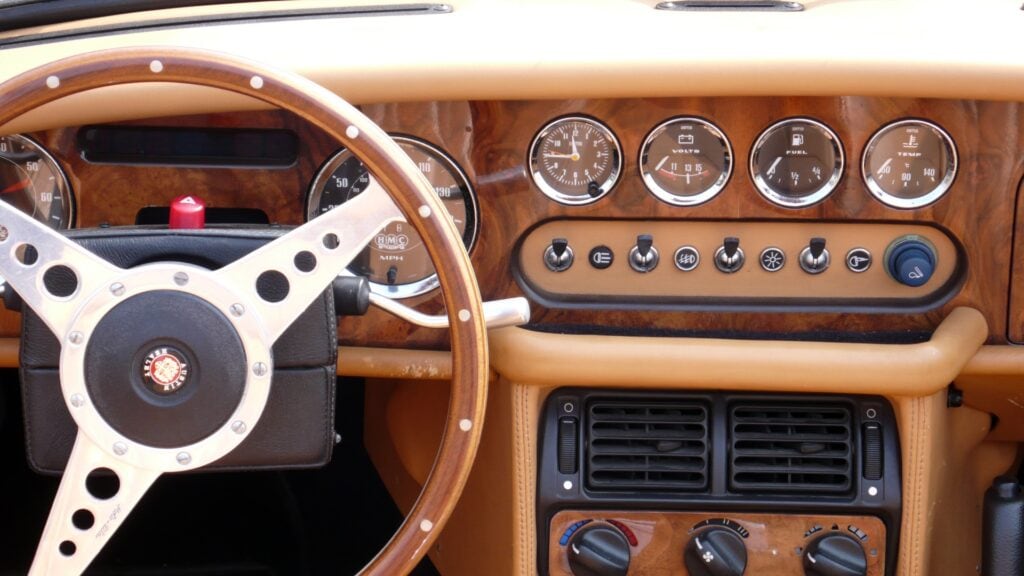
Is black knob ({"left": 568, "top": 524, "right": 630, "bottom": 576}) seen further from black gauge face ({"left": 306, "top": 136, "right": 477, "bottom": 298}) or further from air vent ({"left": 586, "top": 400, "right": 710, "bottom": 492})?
black gauge face ({"left": 306, "top": 136, "right": 477, "bottom": 298})

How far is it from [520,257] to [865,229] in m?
0.61

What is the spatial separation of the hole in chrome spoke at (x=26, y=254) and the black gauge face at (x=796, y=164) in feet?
3.86

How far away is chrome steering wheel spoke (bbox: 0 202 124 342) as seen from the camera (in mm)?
1532

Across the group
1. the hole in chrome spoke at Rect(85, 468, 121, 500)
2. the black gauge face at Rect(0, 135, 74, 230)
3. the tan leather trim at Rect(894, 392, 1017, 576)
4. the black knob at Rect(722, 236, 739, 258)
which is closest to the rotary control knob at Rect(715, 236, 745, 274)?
the black knob at Rect(722, 236, 739, 258)

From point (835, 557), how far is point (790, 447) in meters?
0.21

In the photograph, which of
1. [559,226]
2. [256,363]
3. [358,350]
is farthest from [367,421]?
[256,363]

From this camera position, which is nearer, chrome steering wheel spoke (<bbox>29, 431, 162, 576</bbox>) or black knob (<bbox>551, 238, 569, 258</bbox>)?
chrome steering wheel spoke (<bbox>29, 431, 162, 576</bbox>)

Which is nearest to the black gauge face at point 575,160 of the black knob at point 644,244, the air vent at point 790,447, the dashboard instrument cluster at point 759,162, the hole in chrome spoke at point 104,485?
the dashboard instrument cluster at point 759,162

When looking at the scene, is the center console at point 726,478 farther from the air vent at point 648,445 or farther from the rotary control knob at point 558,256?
the rotary control knob at point 558,256

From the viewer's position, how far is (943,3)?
7.63 feet

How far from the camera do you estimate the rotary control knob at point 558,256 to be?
213cm

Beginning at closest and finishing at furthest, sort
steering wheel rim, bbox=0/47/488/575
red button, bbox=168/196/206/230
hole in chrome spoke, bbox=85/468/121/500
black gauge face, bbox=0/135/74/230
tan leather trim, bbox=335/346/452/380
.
→ steering wheel rim, bbox=0/47/488/575
red button, bbox=168/196/206/230
black gauge face, bbox=0/135/74/230
tan leather trim, bbox=335/346/452/380
hole in chrome spoke, bbox=85/468/121/500

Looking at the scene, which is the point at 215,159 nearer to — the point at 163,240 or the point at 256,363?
the point at 163,240

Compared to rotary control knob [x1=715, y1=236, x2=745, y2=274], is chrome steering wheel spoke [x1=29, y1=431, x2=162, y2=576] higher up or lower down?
lower down
